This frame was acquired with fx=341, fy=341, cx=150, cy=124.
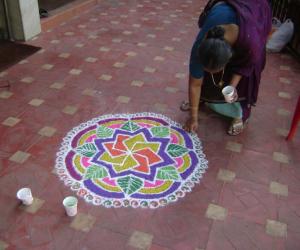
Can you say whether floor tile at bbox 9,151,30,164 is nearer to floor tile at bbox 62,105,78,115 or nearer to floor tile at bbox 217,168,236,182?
floor tile at bbox 62,105,78,115

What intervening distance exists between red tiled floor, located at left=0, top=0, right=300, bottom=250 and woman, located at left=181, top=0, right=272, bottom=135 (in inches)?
9.4

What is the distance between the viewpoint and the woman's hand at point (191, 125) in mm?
2557

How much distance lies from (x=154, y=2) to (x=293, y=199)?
4.53 meters

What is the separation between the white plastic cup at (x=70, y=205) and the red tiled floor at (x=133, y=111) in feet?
0.16

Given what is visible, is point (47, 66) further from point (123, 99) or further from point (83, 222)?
point (83, 222)

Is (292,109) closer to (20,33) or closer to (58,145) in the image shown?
(58,145)

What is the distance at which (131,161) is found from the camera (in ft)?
7.58

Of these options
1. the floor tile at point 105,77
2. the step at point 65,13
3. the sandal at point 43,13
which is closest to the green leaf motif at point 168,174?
the floor tile at point 105,77

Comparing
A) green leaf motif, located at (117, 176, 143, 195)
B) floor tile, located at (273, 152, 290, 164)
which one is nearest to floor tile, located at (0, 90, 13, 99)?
green leaf motif, located at (117, 176, 143, 195)

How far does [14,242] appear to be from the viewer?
178 centimetres

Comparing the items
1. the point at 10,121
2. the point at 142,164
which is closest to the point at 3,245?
the point at 142,164

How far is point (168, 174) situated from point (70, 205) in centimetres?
67

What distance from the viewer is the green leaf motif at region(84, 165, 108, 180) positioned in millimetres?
2186

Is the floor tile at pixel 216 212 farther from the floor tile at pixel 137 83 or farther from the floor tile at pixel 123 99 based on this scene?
the floor tile at pixel 137 83
